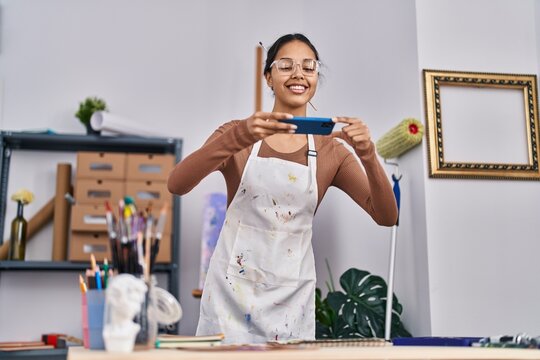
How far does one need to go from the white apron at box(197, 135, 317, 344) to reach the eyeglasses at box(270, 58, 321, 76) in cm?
19

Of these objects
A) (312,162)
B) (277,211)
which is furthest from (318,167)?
(277,211)

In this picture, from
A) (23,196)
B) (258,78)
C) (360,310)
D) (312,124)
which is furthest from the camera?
(258,78)

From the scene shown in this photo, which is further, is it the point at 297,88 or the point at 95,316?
the point at 297,88

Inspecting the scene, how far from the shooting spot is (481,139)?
2.62 metres

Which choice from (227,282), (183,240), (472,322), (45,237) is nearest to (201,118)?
(183,240)

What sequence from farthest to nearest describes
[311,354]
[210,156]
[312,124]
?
1. [210,156]
2. [312,124]
3. [311,354]

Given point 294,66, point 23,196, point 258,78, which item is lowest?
point 23,196

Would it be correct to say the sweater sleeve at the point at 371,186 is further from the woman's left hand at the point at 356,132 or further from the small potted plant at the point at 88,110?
the small potted plant at the point at 88,110

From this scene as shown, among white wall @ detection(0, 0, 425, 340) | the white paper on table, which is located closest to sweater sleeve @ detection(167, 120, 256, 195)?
white wall @ detection(0, 0, 425, 340)

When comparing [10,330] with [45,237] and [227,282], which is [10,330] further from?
[227,282]

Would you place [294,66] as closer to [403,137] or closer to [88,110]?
[403,137]

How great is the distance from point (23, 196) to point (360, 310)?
1.72m

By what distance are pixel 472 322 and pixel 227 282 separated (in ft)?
4.20

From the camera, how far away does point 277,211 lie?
170cm
